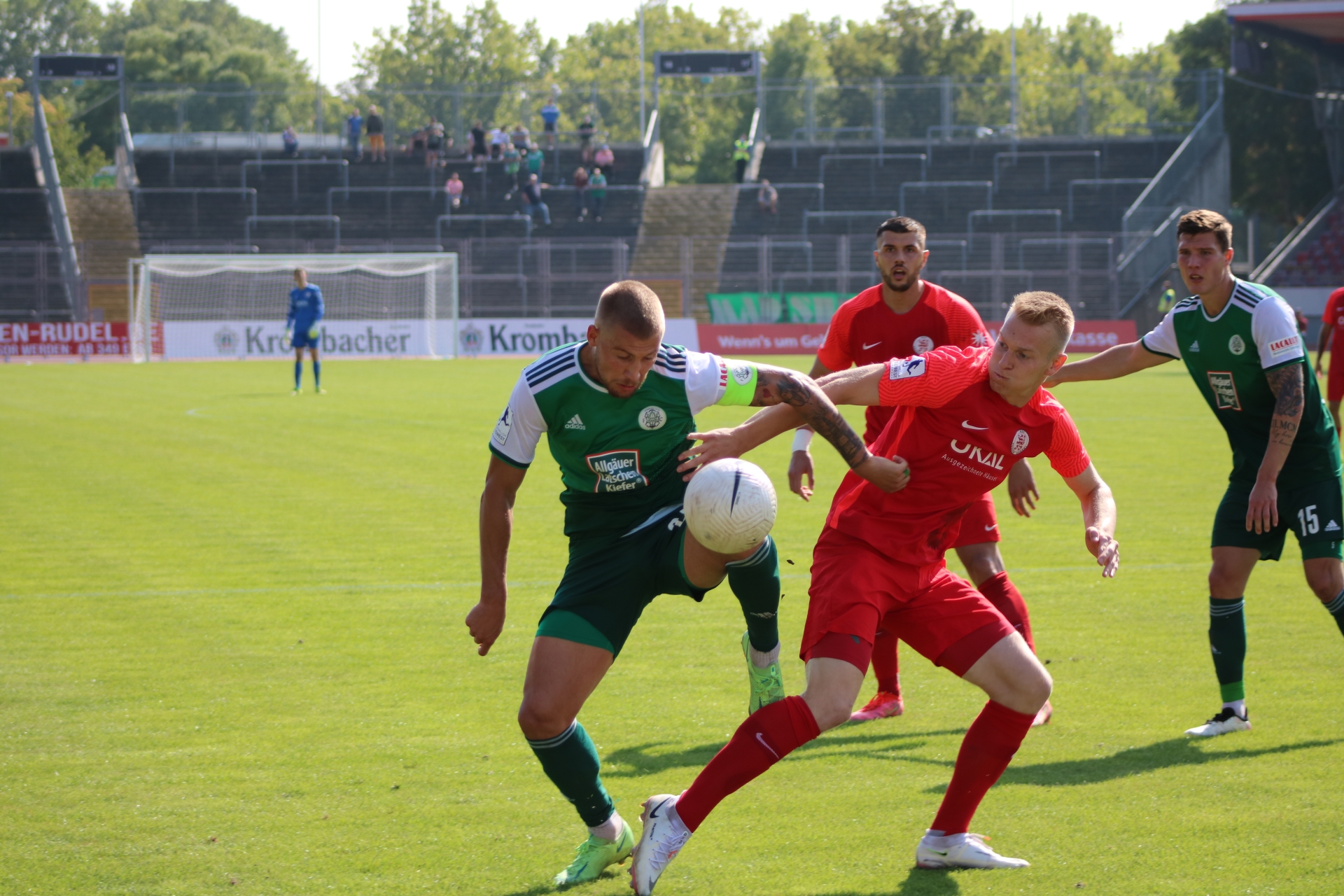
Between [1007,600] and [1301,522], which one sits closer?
[1301,522]

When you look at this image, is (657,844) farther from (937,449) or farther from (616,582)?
(937,449)

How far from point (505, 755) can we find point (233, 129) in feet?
156

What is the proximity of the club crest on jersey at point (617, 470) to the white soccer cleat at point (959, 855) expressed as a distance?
1.56 m

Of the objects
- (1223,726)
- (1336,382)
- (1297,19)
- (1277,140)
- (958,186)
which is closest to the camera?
(1223,726)

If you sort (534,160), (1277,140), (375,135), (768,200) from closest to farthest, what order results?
(768,200), (534,160), (375,135), (1277,140)

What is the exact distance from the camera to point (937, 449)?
4660 millimetres

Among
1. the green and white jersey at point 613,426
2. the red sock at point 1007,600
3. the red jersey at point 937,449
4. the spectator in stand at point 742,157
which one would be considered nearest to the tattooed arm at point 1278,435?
the red sock at point 1007,600

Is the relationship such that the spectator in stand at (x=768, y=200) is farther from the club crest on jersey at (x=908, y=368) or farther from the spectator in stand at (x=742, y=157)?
the club crest on jersey at (x=908, y=368)

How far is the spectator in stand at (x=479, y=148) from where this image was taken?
160 ft

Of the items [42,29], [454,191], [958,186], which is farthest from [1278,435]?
[42,29]

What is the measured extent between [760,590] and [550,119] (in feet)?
157

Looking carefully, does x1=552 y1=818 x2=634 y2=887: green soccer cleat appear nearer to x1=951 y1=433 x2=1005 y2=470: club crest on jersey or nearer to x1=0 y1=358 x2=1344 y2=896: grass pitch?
x1=0 y1=358 x2=1344 y2=896: grass pitch

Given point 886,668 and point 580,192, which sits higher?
point 580,192

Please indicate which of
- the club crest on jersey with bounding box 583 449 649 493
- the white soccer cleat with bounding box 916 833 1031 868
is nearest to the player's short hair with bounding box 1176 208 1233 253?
the club crest on jersey with bounding box 583 449 649 493
